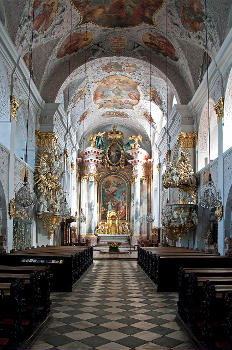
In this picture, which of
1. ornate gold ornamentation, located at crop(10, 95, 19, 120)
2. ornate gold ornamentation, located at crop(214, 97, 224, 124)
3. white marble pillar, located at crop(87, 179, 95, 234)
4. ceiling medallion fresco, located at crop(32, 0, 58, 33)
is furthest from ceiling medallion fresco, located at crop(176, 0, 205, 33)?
white marble pillar, located at crop(87, 179, 95, 234)

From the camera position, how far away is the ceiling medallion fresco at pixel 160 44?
16656 millimetres

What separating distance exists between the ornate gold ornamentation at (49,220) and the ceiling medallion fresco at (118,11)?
7.69m

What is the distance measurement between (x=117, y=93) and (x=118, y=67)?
4.17m

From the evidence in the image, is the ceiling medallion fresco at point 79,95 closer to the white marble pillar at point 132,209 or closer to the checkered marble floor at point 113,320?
the white marble pillar at point 132,209

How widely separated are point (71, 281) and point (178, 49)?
1096 cm

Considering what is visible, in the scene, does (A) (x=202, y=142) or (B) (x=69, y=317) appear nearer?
(B) (x=69, y=317)

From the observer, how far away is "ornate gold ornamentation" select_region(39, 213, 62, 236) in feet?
54.2

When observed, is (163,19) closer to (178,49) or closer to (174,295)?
(178,49)

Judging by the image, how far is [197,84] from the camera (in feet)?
55.4

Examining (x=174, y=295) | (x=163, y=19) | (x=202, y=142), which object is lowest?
(x=174, y=295)

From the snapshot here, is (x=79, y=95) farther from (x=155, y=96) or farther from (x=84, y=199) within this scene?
(x=84, y=199)

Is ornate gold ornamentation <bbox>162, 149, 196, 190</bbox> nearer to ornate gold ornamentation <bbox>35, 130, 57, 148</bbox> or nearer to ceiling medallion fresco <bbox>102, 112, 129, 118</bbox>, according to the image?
ornate gold ornamentation <bbox>35, 130, 57, 148</bbox>

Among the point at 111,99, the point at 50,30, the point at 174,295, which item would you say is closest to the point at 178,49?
the point at 50,30

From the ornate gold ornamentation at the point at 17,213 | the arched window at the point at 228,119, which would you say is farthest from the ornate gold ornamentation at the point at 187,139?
the ornate gold ornamentation at the point at 17,213
